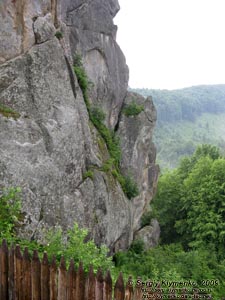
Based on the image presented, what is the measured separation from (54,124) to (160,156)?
128090mm

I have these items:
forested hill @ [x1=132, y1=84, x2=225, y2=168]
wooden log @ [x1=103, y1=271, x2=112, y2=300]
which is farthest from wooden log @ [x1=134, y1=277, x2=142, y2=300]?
forested hill @ [x1=132, y1=84, x2=225, y2=168]

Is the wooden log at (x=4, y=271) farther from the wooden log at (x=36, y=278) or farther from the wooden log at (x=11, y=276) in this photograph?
the wooden log at (x=36, y=278)

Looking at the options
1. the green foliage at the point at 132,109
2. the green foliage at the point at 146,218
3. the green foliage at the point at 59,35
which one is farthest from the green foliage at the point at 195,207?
the green foliage at the point at 59,35

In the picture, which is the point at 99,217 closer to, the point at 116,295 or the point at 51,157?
the point at 51,157

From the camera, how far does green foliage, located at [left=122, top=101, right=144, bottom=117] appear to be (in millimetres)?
24755

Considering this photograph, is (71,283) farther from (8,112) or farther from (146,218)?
(146,218)

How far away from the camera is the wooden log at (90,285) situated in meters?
4.99

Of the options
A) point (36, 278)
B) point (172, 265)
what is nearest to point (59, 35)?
point (36, 278)

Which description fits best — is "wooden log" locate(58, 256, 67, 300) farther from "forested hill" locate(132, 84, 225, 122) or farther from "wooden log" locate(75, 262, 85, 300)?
"forested hill" locate(132, 84, 225, 122)

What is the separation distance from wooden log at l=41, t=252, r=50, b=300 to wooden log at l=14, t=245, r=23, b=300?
0.42 m

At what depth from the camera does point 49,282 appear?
214 inches

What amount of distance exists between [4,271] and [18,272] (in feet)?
1.14

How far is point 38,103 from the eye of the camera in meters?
13.0

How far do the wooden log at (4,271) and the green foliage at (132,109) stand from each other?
64.2ft
